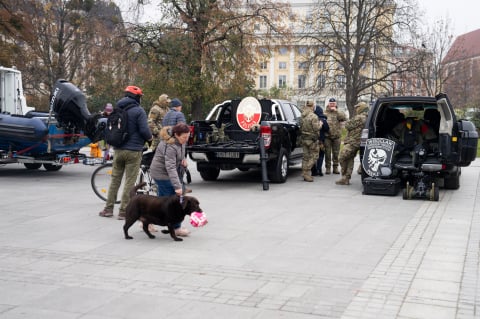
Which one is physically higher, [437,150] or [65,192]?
[437,150]

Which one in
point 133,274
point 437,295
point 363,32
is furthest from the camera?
point 363,32

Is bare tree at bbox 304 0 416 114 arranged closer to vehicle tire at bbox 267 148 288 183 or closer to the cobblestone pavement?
vehicle tire at bbox 267 148 288 183

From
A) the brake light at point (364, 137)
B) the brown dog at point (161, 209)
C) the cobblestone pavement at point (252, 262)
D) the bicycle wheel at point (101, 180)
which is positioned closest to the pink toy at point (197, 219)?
the brown dog at point (161, 209)

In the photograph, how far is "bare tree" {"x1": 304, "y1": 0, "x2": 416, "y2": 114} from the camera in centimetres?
4081

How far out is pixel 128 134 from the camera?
8508mm

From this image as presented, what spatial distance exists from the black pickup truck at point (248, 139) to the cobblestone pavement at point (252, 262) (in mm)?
1868

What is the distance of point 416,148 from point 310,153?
2.64 meters

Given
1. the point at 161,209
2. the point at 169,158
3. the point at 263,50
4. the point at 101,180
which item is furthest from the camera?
the point at 263,50

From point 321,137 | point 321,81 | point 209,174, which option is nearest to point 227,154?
point 209,174

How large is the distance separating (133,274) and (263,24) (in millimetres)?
25786

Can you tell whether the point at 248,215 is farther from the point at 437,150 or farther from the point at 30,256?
the point at 437,150

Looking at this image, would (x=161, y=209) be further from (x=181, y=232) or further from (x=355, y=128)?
(x=355, y=128)

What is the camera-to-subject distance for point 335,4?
42438mm

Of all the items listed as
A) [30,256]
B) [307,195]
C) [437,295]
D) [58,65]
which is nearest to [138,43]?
[58,65]
